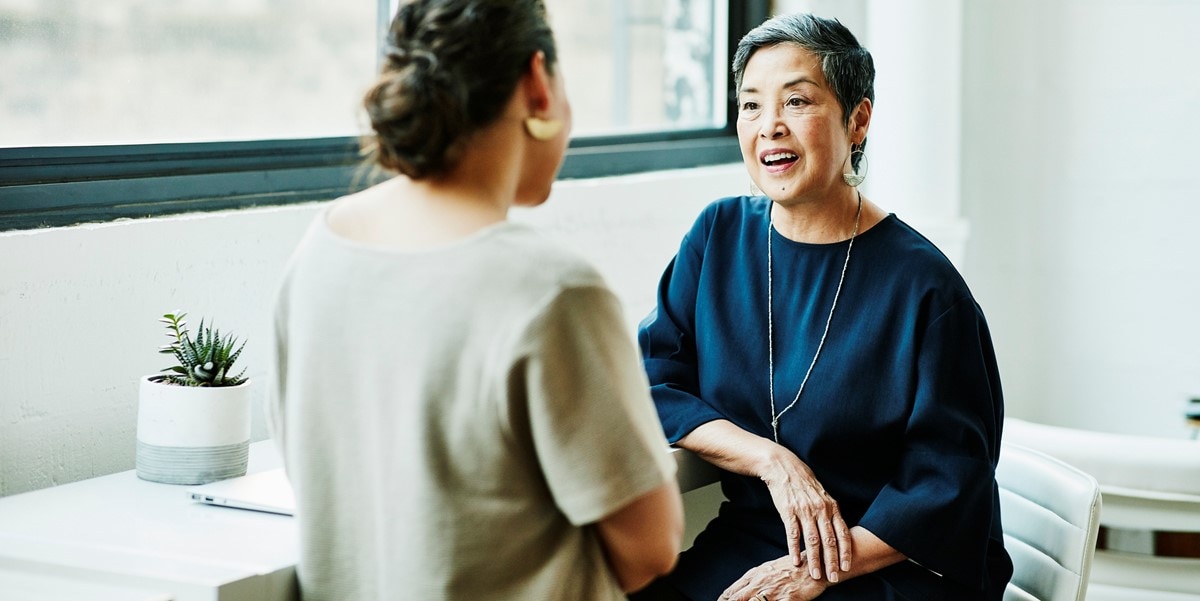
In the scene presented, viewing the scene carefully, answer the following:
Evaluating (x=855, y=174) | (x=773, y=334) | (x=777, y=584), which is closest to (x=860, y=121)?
(x=855, y=174)

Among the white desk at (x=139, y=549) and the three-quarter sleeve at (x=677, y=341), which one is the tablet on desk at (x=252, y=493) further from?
the three-quarter sleeve at (x=677, y=341)

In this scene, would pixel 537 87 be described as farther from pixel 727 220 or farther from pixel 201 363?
pixel 727 220

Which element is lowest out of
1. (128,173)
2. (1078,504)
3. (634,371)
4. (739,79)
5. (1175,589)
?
(1175,589)

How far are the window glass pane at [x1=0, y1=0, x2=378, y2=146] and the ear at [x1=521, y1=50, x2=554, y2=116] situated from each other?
1.81ft

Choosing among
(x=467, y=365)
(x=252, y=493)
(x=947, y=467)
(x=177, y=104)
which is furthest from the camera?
(x=177, y=104)

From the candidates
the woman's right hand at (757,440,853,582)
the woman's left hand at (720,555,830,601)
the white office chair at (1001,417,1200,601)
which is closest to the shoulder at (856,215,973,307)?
the woman's right hand at (757,440,853,582)

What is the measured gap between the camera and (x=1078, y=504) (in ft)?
5.62

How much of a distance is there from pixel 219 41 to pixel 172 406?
2.63ft

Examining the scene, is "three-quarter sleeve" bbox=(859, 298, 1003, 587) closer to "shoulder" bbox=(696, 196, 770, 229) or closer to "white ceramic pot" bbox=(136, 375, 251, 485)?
"shoulder" bbox=(696, 196, 770, 229)

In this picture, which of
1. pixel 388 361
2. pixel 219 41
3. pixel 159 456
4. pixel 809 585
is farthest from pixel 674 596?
pixel 219 41

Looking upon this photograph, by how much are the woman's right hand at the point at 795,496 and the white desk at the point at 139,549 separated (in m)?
0.63

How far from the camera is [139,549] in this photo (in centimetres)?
136

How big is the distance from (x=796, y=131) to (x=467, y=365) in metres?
0.96

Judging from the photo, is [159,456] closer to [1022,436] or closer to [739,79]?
[739,79]
